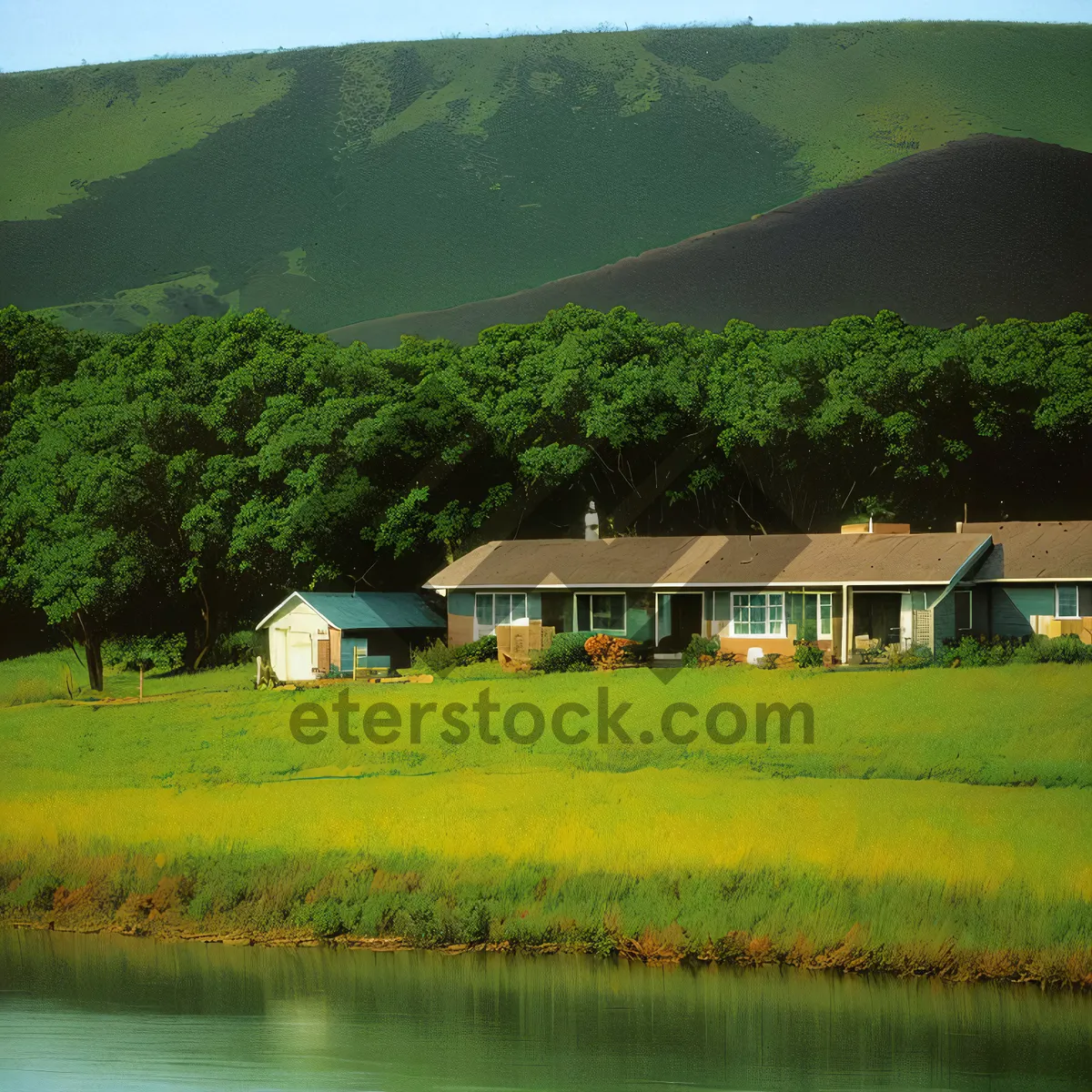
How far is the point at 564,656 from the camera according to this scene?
33781mm

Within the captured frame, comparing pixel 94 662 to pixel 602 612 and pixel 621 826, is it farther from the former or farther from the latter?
pixel 621 826

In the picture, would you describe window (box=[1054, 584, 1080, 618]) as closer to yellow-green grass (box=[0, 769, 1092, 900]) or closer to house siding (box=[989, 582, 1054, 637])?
house siding (box=[989, 582, 1054, 637])

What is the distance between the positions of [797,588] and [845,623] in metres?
1.76

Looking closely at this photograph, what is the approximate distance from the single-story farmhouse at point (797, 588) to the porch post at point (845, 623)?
0.12 feet

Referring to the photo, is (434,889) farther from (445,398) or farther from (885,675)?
(445,398)

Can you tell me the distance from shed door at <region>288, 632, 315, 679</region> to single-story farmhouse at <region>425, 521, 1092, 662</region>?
3.84 meters

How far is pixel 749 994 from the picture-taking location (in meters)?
15.4

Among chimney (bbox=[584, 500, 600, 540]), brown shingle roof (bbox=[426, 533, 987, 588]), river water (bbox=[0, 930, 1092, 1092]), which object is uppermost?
chimney (bbox=[584, 500, 600, 540])

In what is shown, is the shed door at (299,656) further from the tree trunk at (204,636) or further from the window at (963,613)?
the window at (963,613)

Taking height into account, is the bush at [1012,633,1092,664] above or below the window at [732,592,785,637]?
below

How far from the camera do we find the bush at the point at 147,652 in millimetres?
40344

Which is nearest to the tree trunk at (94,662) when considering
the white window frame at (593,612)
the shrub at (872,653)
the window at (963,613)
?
the white window frame at (593,612)

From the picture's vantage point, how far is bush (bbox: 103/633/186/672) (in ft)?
132

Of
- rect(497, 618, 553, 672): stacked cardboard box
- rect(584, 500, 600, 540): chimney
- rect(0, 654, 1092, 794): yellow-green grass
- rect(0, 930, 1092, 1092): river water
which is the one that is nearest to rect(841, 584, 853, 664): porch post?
rect(0, 654, 1092, 794): yellow-green grass
